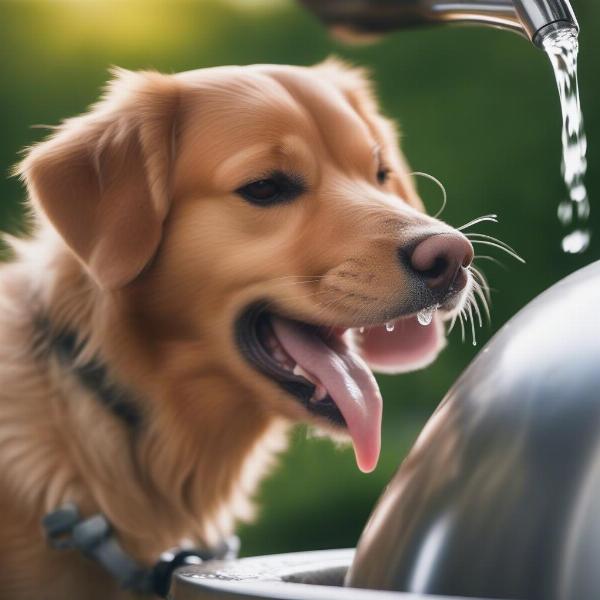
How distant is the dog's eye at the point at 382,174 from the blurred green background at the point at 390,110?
3.11 feet

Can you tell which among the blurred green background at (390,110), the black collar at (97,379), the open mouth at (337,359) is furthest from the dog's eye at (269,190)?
the blurred green background at (390,110)

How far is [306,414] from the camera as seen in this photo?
102 cm

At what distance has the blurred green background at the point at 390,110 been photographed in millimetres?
2242

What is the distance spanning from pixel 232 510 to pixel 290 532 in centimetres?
128

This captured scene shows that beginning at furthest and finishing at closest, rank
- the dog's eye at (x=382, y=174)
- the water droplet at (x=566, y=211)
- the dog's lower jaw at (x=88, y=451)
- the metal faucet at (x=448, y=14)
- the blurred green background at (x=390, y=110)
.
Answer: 1. the blurred green background at (x=390, y=110)
2. the dog's eye at (x=382, y=174)
3. the dog's lower jaw at (x=88, y=451)
4. the water droplet at (x=566, y=211)
5. the metal faucet at (x=448, y=14)

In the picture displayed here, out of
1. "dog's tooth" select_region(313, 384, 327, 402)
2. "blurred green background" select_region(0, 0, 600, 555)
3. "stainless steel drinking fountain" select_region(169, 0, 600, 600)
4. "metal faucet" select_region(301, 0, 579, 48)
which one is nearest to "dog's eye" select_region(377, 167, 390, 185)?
"dog's tooth" select_region(313, 384, 327, 402)

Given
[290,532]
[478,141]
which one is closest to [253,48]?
[478,141]

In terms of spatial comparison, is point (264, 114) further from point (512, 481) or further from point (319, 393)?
point (512, 481)

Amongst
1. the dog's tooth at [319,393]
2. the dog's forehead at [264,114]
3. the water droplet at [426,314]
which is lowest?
the dog's tooth at [319,393]

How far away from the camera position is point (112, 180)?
1043 millimetres

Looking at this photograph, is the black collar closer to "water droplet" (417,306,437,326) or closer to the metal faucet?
"water droplet" (417,306,437,326)

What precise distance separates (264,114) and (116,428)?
365mm

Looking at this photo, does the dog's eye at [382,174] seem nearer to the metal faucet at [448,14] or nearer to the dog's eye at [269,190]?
the dog's eye at [269,190]

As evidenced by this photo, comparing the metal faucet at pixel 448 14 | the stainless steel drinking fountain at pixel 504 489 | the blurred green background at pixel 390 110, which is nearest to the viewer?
the stainless steel drinking fountain at pixel 504 489
